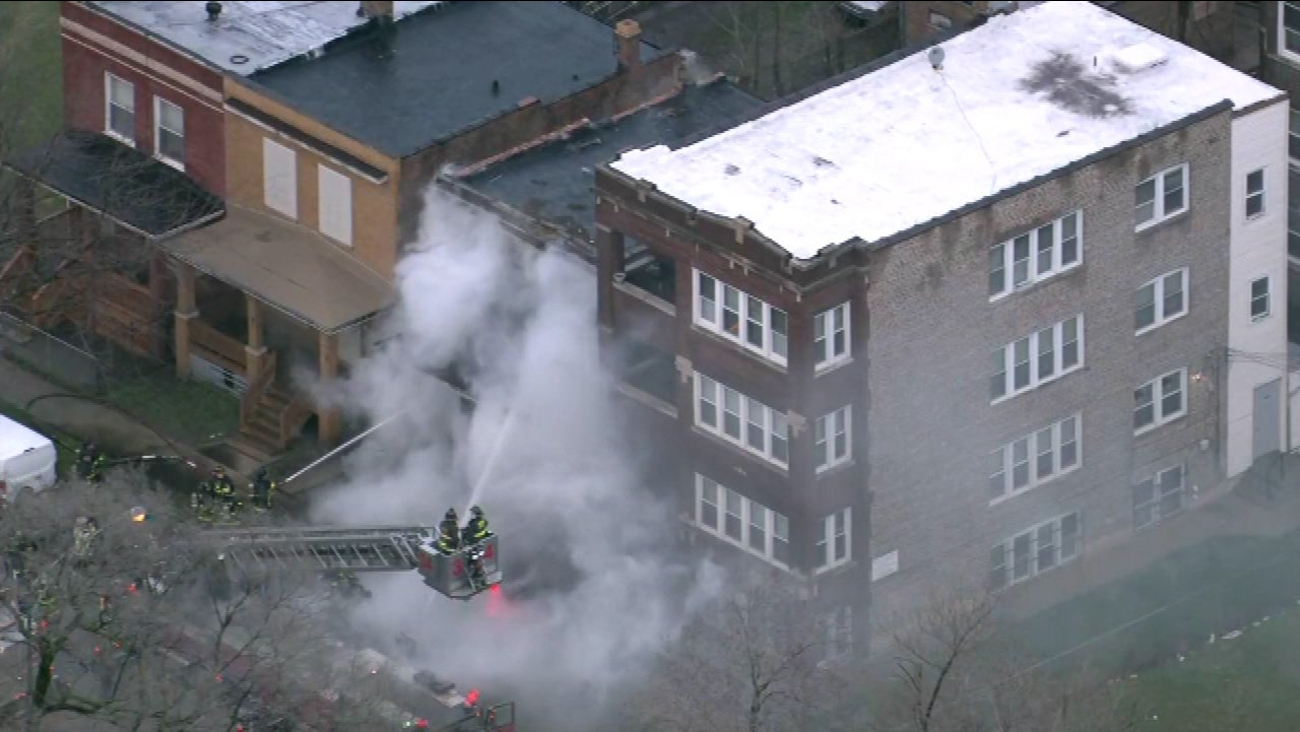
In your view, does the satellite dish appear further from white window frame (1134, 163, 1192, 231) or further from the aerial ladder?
the aerial ladder

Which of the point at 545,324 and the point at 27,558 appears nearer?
the point at 27,558

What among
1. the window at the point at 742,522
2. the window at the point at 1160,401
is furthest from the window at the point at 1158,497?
the window at the point at 742,522

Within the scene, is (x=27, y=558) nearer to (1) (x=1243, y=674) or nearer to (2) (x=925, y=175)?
(2) (x=925, y=175)

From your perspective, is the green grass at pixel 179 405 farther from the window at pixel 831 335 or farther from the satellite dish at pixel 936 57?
the satellite dish at pixel 936 57

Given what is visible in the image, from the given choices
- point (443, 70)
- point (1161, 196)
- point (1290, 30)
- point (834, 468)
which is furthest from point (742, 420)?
point (1290, 30)

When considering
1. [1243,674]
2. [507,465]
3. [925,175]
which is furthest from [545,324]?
[1243,674]

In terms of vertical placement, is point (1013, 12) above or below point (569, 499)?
above

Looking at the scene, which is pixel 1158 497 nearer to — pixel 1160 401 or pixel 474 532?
pixel 1160 401
